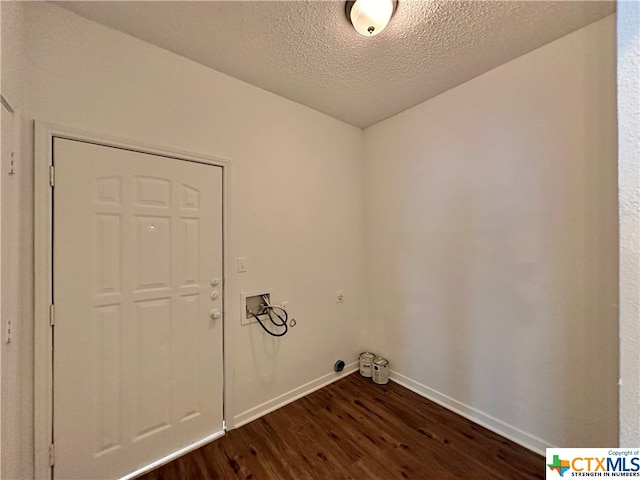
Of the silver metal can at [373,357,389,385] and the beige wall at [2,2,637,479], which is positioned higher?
the beige wall at [2,2,637,479]

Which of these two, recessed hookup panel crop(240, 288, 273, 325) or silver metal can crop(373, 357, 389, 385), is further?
silver metal can crop(373, 357, 389, 385)

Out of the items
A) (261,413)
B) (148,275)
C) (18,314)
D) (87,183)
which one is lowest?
(261,413)

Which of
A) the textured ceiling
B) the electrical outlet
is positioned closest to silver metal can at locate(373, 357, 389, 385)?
the electrical outlet

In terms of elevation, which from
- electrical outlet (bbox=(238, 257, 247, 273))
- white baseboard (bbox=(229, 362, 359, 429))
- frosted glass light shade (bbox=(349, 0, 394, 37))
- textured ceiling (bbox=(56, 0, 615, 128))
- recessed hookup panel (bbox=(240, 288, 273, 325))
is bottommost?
white baseboard (bbox=(229, 362, 359, 429))

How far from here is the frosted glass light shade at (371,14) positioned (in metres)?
1.26

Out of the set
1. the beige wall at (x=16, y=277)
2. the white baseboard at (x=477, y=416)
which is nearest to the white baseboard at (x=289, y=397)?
the white baseboard at (x=477, y=416)

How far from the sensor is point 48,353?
4.19ft

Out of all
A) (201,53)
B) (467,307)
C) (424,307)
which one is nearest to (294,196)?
(201,53)

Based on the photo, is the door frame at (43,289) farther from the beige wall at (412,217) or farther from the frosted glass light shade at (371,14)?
the frosted glass light shade at (371,14)

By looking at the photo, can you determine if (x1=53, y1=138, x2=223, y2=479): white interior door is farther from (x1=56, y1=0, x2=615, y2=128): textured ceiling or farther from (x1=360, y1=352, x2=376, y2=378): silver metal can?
(x1=360, y1=352, x2=376, y2=378): silver metal can

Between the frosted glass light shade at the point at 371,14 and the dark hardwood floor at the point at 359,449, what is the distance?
8.27 feet

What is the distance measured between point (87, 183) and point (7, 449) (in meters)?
1.24

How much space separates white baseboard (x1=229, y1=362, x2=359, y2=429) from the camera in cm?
191

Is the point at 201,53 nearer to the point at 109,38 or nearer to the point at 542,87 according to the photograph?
the point at 109,38
